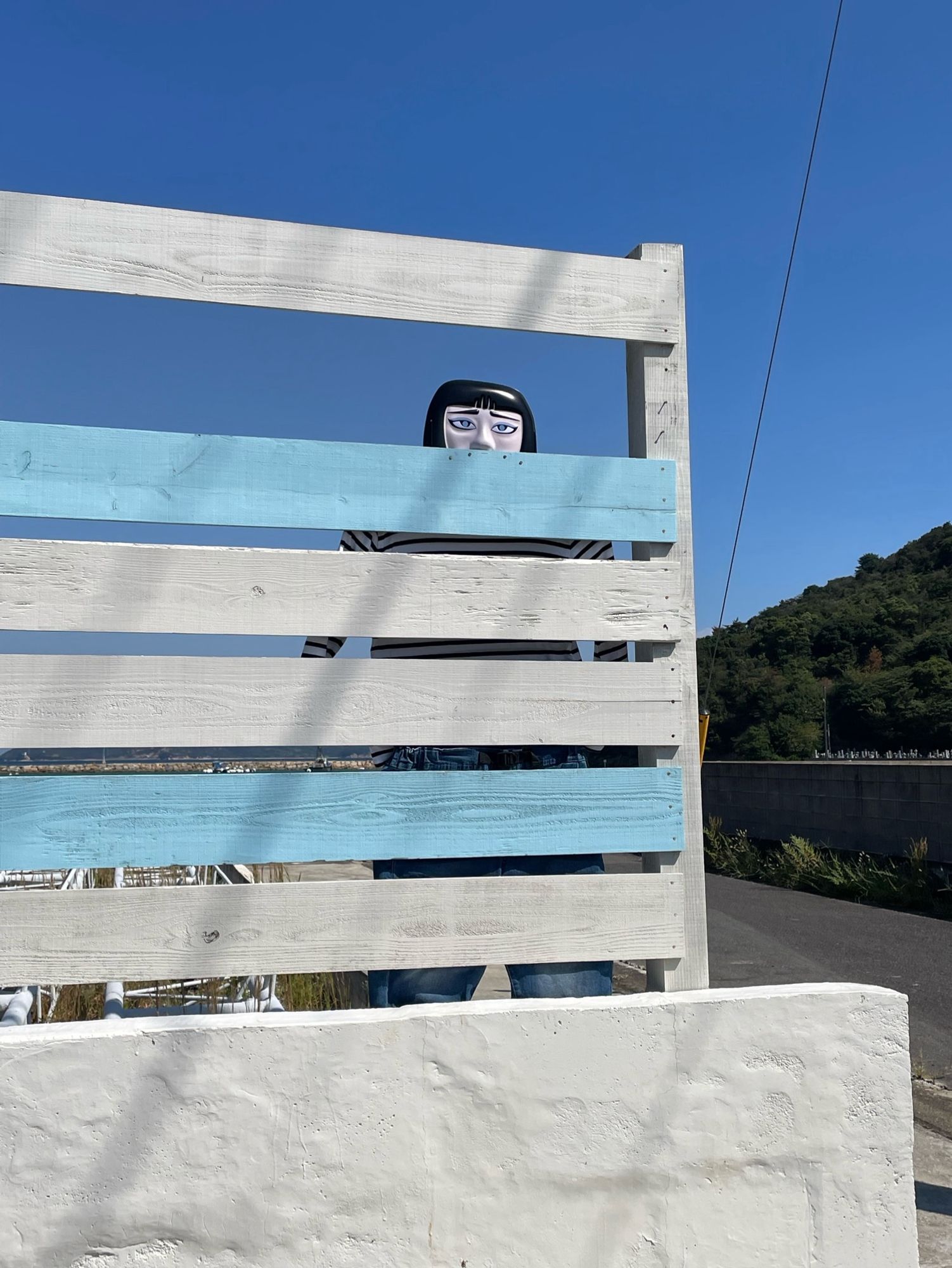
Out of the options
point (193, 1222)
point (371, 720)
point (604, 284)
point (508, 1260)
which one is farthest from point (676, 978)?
point (604, 284)

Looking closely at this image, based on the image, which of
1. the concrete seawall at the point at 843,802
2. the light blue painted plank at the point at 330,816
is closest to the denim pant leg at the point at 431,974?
the light blue painted plank at the point at 330,816

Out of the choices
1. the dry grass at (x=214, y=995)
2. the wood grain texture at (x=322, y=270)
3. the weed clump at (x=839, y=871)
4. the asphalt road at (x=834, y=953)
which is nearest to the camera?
the wood grain texture at (x=322, y=270)

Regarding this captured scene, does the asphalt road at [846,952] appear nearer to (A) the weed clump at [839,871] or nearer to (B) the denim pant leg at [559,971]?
(A) the weed clump at [839,871]

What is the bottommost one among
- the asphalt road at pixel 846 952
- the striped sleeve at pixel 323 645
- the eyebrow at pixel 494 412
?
the asphalt road at pixel 846 952

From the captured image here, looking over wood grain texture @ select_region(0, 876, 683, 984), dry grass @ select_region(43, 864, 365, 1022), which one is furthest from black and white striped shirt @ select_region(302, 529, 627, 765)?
dry grass @ select_region(43, 864, 365, 1022)

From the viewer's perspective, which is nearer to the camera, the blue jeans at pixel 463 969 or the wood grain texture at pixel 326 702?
the wood grain texture at pixel 326 702

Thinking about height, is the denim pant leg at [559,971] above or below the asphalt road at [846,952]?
above

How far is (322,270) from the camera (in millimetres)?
2557

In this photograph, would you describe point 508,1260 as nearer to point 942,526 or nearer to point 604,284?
point 604,284

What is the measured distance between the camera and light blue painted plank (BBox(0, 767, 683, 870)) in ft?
7.41

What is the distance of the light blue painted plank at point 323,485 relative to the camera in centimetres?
231

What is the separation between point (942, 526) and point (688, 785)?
65.5 metres

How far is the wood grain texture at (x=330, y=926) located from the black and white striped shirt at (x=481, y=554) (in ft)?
1.44

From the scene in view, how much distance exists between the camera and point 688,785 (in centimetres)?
262
